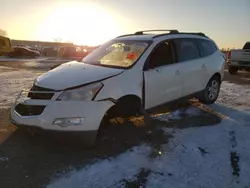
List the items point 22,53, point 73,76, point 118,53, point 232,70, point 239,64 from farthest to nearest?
point 22,53 → point 232,70 → point 239,64 → point 118,53 → point 73,76

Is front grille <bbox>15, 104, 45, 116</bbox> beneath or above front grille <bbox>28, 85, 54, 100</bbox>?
beneath

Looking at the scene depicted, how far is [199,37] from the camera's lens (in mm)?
7074

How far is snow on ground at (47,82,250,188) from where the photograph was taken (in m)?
3.53

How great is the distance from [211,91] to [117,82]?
357cm

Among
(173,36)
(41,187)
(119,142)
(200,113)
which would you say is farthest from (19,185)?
(200,113)

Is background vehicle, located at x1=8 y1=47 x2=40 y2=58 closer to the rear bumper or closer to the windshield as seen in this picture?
the rear bumper

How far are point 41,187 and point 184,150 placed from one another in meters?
2.19

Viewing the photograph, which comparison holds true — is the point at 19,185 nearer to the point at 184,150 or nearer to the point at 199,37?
the point at 184,150

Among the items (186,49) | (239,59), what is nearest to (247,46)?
(239,59)

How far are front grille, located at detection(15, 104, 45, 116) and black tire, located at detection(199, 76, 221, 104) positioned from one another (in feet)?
13.3

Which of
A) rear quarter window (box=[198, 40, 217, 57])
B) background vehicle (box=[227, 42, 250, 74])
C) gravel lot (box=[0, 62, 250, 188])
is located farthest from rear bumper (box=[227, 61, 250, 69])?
gravel lot (box=[0, 62, 250, 188])

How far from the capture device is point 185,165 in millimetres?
4020

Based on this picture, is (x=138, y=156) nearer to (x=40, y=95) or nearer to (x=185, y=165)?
(x=185, y=165)

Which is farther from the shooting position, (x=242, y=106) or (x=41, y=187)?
(x=242, y=106)
